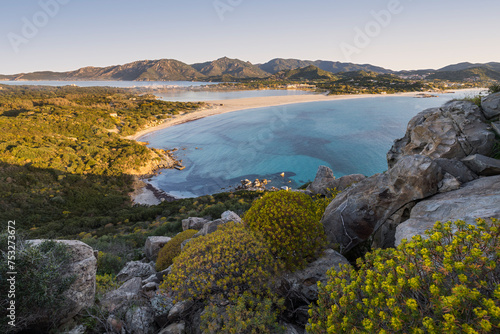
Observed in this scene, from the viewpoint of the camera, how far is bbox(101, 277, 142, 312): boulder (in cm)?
585

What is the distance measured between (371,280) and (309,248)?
3.48 meters

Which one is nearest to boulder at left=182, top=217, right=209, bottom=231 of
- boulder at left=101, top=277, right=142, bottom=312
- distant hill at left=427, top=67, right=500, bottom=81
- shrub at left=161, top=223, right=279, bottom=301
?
boulder at left=101, top=277, right=142, bottom=312

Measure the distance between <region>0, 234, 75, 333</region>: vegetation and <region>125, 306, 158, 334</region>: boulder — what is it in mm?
1506

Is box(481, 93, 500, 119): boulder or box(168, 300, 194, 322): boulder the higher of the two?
box(481, 93, 500, 119): boulder

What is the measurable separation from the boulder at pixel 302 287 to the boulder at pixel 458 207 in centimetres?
195

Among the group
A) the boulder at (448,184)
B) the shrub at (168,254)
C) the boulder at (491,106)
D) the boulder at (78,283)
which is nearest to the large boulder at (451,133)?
the boulder at (491,106)

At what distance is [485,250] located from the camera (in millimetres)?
2709

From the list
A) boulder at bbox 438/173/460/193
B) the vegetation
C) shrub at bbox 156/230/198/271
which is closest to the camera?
the vegetation

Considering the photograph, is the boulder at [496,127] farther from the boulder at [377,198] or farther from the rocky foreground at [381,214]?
the boulder at [377,198]

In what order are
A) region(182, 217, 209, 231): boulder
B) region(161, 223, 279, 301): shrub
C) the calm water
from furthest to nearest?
the calm water → region(182, 217, 209, 231): boulder → region(161, 223, 279, 301): shrub

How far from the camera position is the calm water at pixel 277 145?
122ft

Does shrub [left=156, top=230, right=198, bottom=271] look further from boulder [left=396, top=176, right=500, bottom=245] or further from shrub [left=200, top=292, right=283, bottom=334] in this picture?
boulder [left=396, top=176, right=500, bottom=245]

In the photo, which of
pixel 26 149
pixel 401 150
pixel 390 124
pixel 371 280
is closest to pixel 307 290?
pixel 371 280

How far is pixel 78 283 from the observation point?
5559mm
